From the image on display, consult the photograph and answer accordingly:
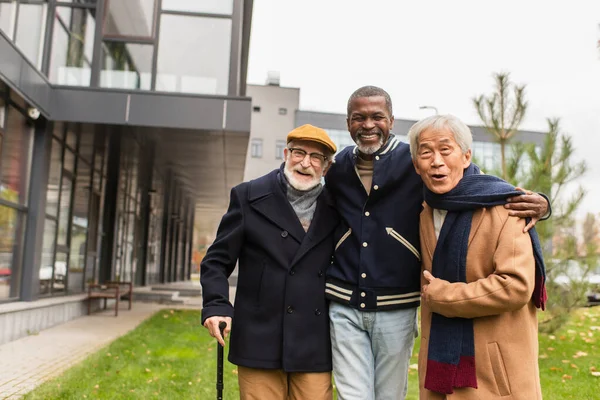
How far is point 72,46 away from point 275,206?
9.35 m

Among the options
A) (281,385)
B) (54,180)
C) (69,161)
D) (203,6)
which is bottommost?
(281,385)

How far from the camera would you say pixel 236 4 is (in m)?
11.0

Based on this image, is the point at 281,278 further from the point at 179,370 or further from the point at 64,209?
the point at 64,209

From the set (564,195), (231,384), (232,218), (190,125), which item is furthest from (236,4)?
(232,218)

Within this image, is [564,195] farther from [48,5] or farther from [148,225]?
[148,225]

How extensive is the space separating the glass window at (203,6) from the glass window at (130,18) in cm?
33

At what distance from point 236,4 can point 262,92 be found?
104 ft

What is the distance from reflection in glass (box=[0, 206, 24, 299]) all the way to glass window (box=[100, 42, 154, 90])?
2.86m

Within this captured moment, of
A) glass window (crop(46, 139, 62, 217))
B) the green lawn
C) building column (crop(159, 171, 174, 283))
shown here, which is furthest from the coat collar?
building column (crop(159, 171, 174, 283))

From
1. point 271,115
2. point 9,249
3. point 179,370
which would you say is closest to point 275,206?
point 179,370

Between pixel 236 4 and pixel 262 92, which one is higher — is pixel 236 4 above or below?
below

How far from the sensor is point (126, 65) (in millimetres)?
10477

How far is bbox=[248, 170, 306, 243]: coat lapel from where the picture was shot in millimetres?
2975

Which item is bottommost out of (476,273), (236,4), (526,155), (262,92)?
(476,273)
